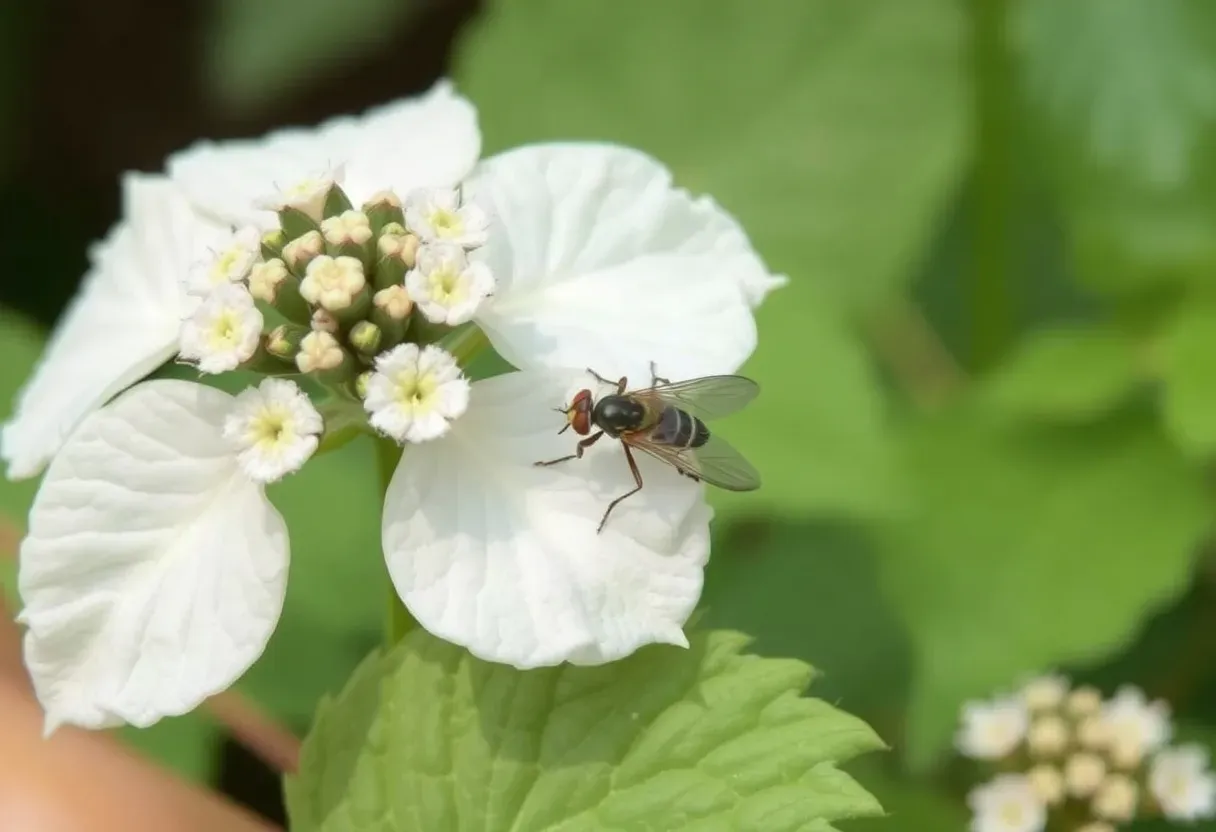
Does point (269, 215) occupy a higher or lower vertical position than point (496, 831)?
higher

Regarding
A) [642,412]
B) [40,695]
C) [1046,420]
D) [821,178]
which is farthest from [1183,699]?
[40,695]

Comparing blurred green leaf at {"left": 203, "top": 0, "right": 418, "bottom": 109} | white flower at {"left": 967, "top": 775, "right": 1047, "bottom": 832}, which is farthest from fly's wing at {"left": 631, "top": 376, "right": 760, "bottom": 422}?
blurred green leaf at {"left": 203, "top": 0, "right": 418, "bottom": 109}

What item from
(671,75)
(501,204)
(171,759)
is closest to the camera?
(501,204)

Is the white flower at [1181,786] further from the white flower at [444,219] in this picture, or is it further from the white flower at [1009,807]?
the white flower at [444,219]

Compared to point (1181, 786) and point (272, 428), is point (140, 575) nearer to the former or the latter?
point (272, 428)

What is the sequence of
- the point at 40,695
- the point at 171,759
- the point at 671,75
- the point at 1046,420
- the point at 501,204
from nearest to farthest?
the point at 40,695, the point at 501,204, the point at 171,759, the point at 1046,420, the point at 671,75

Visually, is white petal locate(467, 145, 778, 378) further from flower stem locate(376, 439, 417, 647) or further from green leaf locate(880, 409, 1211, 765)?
green leaf locate(880, 409, 1211, 765)

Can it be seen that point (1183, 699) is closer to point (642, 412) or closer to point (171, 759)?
point (642, 412)
